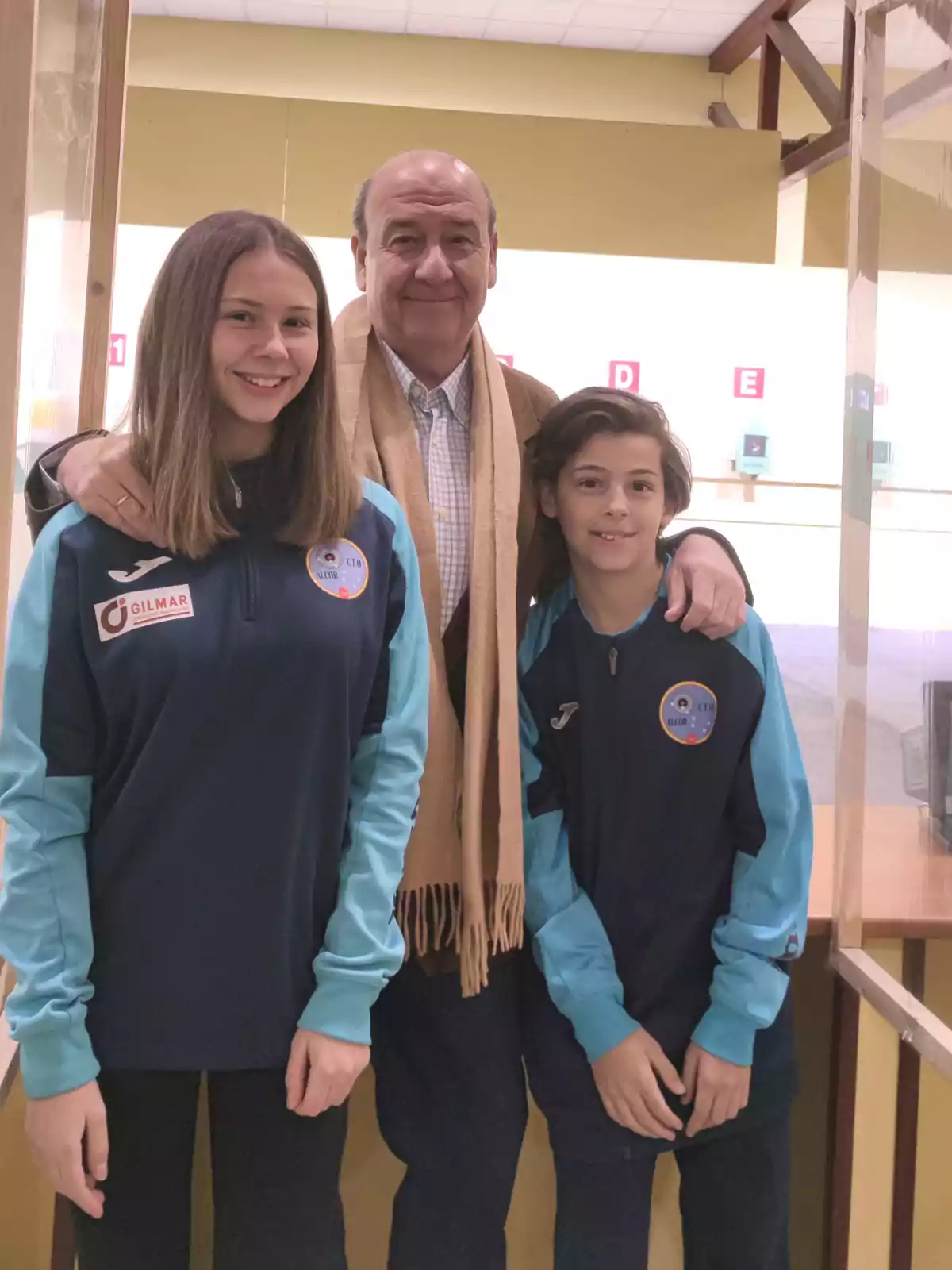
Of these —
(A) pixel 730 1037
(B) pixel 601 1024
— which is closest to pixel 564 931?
(B) pixel 601 1024

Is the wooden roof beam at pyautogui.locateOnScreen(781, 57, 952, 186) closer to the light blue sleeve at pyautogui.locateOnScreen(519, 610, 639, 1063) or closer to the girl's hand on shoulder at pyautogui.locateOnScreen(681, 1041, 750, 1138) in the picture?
the light blue sleeve at pyautogui.locateOnScreen(519, 610, 639, 1063)

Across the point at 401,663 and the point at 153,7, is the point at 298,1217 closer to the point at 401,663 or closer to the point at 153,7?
the point at 401,663

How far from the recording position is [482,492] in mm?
1218

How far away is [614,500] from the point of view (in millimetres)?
1199

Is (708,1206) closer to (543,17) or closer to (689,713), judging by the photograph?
(689,713)

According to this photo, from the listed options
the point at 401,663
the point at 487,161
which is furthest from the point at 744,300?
the point at 401,663

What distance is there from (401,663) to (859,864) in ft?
2.53

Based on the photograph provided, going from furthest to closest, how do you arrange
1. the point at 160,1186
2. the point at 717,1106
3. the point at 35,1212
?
1. the point at 35,1212
2. the point at 717,1106
3. the point at 160,1186

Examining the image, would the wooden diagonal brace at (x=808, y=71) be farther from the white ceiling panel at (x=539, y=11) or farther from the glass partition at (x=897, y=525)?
the glass partition at (x=897, y=525)

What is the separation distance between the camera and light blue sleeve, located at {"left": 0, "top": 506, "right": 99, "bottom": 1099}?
0.91 meters

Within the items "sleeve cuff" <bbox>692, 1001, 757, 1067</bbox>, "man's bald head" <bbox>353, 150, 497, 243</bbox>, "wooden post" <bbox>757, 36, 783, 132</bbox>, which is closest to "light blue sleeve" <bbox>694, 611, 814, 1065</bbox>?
"sleeve cuff" <bbox>692, 1001, 757, 1067</bbox>

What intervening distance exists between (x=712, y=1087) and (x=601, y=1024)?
0.14 meters

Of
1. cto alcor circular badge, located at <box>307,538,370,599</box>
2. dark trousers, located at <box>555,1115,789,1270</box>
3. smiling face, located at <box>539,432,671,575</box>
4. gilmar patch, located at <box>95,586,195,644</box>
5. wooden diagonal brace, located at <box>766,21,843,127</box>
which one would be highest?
wooden diagonal brace, located at <box>766,21,843,127</box>

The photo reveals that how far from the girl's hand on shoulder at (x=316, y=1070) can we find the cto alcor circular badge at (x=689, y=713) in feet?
1.57
